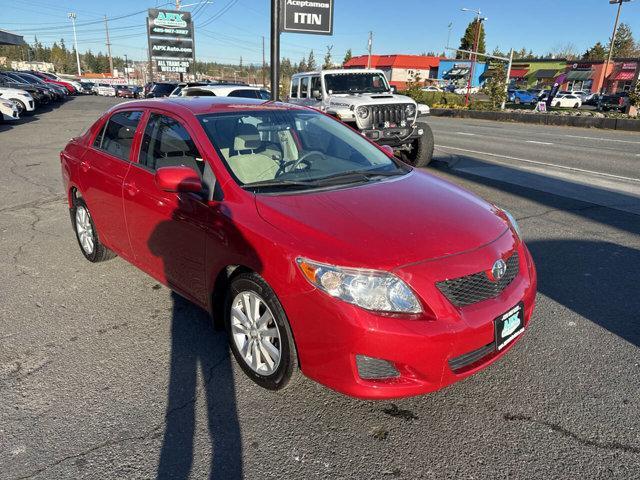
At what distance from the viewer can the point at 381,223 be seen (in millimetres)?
2615

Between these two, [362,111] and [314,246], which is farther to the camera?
[362,111]

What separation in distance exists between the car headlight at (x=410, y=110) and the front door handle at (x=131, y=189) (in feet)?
24.1

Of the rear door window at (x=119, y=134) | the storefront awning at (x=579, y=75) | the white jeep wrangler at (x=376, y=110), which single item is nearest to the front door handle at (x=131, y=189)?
the rear door window at (x=119, y=134)

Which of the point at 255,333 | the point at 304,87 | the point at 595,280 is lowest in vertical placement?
the point at 595,280

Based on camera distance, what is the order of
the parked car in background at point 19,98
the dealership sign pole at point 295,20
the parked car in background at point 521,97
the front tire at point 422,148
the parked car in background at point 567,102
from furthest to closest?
1. the parked car in background at point 521,97
2. the parked car in background at point 567,102
3. the parked car in background at point 19,98
4. the front tire at point 422,148
5. the dealership sign pole at point 295,20

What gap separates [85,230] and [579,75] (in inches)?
2932

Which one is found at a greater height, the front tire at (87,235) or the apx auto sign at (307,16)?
the apx auto sign at (307,16)

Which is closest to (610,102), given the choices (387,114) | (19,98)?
(387,114)

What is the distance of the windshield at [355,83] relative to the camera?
36.4 ft

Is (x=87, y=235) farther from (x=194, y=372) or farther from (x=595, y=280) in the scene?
(x=595, y=280)

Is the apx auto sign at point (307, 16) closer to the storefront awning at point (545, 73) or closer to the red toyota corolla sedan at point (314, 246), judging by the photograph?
the red toyota corolla sedan at point (314, 246)

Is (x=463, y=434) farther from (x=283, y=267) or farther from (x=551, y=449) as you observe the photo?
(x=283, y=267)

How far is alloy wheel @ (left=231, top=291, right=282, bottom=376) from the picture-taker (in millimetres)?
2643

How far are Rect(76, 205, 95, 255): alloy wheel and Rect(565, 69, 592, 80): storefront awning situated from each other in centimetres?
7348
